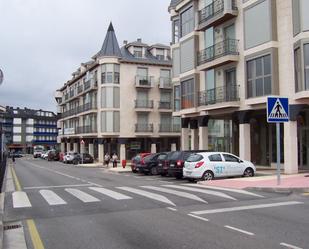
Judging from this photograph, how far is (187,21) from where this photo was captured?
112 feet

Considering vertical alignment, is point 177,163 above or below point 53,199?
above

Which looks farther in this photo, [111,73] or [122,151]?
[111,73]

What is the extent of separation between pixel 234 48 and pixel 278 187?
558 inches

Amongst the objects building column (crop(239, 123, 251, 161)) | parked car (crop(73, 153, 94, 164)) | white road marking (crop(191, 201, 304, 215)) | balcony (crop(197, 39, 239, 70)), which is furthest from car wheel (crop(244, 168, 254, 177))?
parked car (crop(73, 153, 94, 164))

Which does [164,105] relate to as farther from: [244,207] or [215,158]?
[244,207]

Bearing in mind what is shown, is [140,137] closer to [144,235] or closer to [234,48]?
[234,48]

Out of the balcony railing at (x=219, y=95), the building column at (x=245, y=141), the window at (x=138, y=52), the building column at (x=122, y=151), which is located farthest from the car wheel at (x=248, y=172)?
the window at (x=138, y=52)

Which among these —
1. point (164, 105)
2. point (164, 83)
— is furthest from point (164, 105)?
point (164, 83)

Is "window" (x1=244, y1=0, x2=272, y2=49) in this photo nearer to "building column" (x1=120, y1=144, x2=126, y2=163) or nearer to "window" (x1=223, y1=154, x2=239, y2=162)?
"window" (x1=223, y1=154, x2=239, y2=162)

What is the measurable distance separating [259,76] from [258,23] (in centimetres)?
323

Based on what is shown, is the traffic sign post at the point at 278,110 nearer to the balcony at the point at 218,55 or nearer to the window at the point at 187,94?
the balcony at the point at 218,55

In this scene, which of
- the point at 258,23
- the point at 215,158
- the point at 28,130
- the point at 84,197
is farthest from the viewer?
the point at 28,130

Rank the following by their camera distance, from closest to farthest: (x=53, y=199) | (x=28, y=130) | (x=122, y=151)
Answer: (x=53, y=199) → (x=122, y=151) → (x=28, y=130)

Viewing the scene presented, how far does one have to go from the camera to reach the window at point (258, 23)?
941 inches
